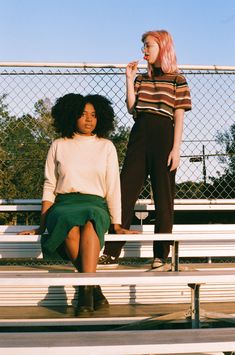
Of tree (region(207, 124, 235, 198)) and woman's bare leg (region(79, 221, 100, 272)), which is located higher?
tree (region(207, 124, 235, 198))

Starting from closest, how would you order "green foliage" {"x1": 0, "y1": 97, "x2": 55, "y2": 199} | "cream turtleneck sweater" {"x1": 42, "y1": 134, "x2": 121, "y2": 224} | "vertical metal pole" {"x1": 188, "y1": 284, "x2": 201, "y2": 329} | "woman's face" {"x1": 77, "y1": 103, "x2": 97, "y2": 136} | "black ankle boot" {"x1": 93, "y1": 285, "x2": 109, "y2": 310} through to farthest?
"vertical metal pole" {"x1": 188, "y1": 284, "x2": 201, "y2": 329} → "black ankle boot" {"x1": 93, "y1": 285, "x2": 109, "y2": 310} → "cream turtleneck sweater" {"x1": 42, "y1": 134, "x2": 121, "y2": 224} → "woman's face" {"x1": 77, "y1": 103, "x2": 97, "y2": 136} → "green foliage" {"x1": 0, "y1": 97, "x2": 55, "y2": 199}

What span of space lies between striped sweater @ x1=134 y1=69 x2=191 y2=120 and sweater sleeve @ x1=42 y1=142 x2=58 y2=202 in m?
0.64

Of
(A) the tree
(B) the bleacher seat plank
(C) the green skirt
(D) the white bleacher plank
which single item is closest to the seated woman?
(C) the green skirt

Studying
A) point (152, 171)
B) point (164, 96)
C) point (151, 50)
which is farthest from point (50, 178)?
point (151, 50)

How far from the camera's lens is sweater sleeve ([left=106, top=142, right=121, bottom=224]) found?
3139mm

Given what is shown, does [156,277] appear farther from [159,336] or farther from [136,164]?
[136,164]

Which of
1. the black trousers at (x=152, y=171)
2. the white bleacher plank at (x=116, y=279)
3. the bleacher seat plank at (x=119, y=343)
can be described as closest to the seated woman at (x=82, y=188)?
the black trousers at (x=152, y=171)

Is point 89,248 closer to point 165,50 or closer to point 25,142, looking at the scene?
point 165,50

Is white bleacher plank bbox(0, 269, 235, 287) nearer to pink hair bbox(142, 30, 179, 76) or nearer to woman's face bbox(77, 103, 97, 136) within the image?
woman's face bbox(77, 103, 97, 136)

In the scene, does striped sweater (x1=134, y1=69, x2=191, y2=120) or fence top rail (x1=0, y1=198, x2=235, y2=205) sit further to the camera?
fence top rail (x1=0, y1=198, x2=235, y2=205)

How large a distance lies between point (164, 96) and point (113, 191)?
708 millimetres

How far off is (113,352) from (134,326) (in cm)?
90

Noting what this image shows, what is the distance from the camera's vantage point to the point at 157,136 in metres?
3.40

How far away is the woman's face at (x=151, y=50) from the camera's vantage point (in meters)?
3.45
